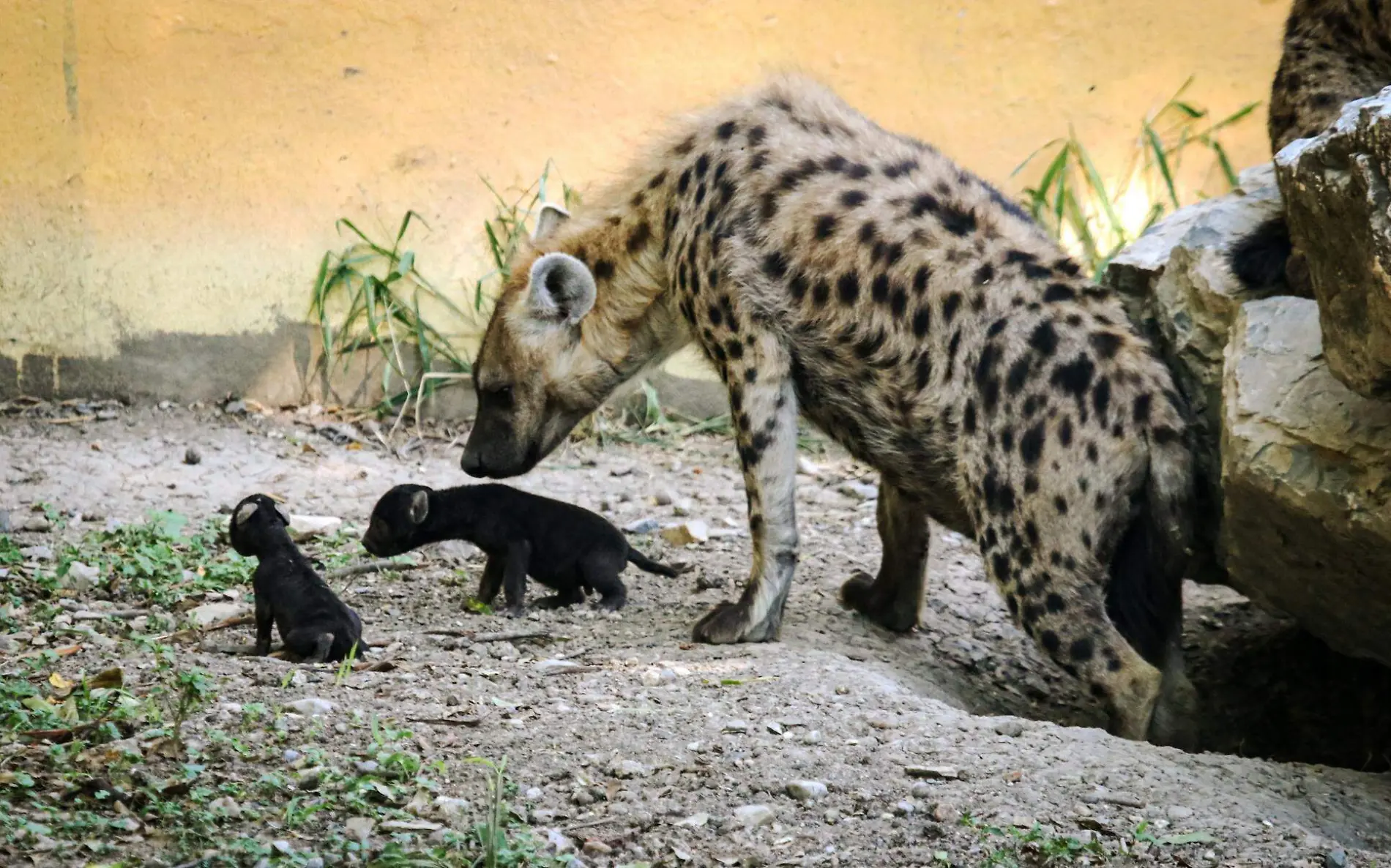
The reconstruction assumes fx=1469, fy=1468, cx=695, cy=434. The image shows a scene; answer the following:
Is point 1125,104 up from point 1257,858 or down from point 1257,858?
up

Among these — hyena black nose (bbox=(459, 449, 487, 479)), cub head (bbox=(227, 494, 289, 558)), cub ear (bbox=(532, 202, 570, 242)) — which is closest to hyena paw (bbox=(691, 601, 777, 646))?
hyena black nose (bbox=(459, 449, 487, 479))

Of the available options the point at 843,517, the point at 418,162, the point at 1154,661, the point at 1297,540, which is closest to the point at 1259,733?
the point at 1154,661

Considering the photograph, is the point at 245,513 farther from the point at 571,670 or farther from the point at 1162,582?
the point at 1162,582

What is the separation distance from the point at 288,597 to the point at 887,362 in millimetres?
1581

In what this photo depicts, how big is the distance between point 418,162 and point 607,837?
4370 mm

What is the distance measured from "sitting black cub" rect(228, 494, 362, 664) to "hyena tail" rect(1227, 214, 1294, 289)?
2276 mm

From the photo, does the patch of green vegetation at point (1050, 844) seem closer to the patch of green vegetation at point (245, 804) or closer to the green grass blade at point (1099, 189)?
the patch of green vegetation at point (245, 804)

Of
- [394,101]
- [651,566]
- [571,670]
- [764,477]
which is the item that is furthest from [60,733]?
[394,101]

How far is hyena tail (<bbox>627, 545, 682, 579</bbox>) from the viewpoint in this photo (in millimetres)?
4429

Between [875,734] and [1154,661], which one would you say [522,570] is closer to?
[875,734]

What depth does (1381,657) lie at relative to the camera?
342 centimetres

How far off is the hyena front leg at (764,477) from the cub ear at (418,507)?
2.84ft


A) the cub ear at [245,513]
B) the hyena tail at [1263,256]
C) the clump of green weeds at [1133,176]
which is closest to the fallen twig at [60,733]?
the cub ear at [245,513]

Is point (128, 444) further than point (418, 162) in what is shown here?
No
